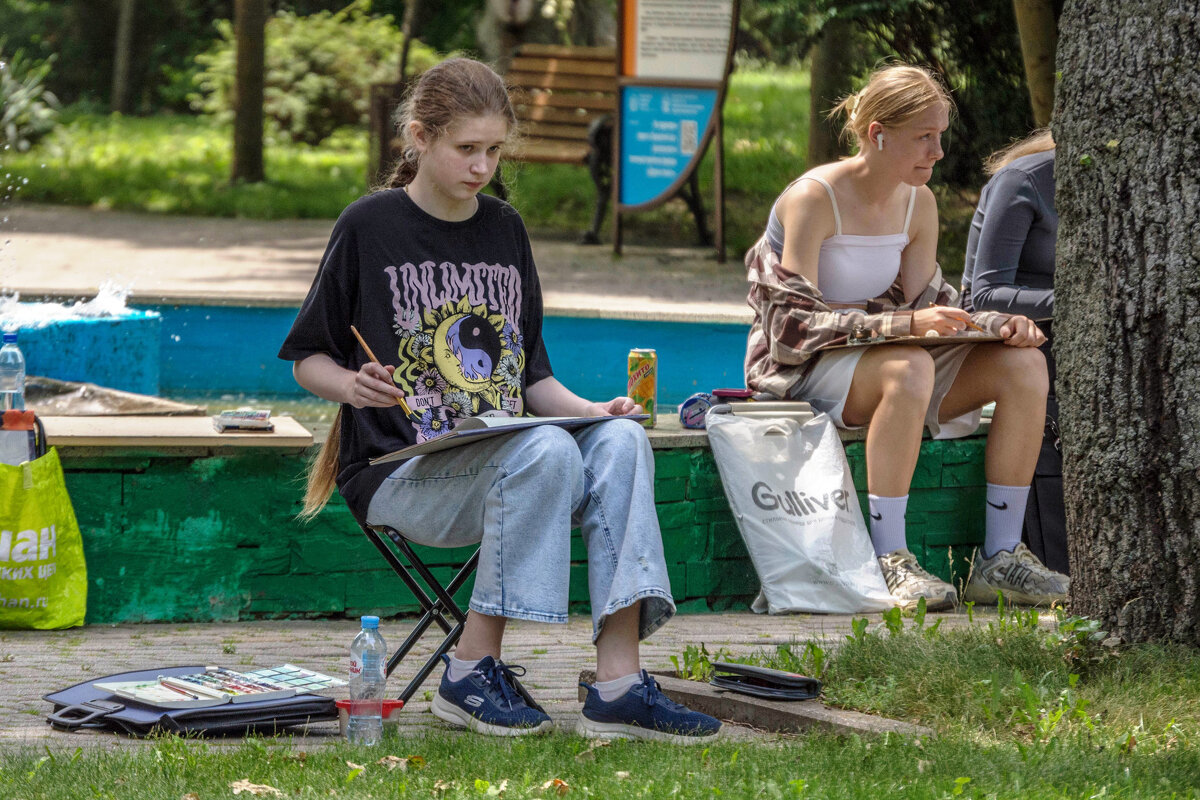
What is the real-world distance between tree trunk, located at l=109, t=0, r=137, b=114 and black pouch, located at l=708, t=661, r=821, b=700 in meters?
22.0

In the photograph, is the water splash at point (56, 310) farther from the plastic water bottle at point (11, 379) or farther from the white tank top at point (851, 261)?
the white tank top at point (851, 261)

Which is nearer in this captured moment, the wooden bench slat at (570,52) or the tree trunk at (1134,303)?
the tree trunk at (1134,303)

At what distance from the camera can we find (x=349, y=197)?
51.8 ft

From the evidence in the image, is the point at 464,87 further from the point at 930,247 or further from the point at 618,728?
the point at 930,247

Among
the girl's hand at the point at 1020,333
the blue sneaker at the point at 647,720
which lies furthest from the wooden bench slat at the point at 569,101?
the blue sneaker at the point at 647,720

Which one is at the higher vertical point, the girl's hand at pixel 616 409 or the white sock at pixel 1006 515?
the girl's hand at pixel 616 409

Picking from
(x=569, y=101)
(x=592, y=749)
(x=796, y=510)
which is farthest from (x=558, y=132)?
(x=592, y=749)

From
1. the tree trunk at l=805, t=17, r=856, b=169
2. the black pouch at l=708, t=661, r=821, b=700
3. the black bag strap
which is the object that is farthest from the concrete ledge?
the tree trunk at l=805, t=17, r=856, b=169

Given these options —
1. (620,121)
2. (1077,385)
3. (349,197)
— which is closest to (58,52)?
(349,197)

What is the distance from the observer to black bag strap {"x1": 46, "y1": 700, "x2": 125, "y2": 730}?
10.5 ft

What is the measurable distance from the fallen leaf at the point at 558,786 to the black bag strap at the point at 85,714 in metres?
1.04

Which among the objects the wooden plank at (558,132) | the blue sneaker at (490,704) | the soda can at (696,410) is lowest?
the blue sneaker at (490,704)

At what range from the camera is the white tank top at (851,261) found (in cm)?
479

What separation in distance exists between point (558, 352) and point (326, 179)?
9765 mm
